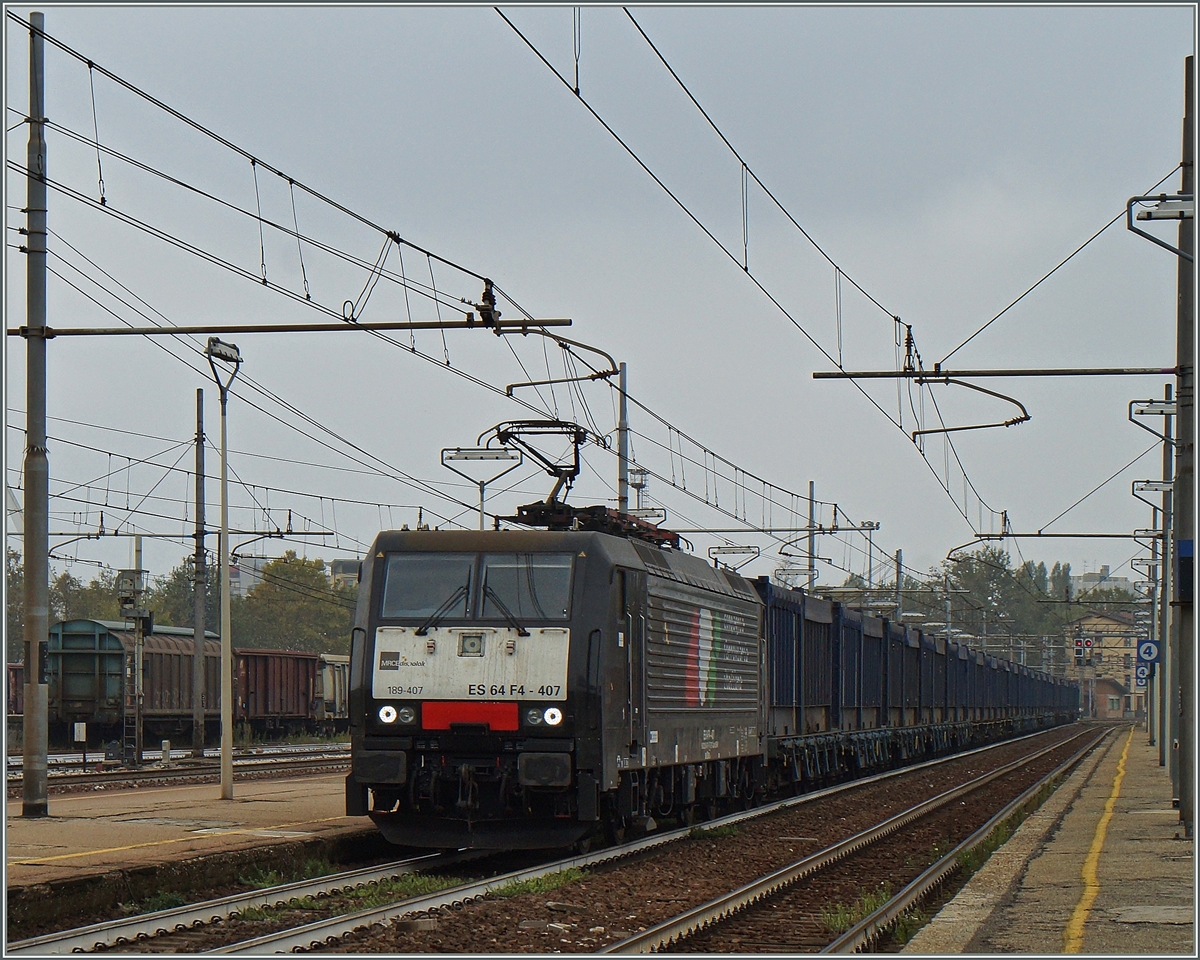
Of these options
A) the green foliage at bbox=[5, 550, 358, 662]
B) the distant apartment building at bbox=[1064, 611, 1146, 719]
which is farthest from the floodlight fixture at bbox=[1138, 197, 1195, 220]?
the distant apartment building at bbox=[1064, 611, 1146, 719]

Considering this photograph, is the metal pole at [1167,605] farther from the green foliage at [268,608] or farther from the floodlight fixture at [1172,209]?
the green foliage at [268,608]

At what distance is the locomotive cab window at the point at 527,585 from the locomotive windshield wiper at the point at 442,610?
0.65 feet

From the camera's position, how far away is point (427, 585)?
50.7 ft

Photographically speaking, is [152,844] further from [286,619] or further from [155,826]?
[286,619]

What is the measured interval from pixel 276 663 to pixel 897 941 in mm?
37835

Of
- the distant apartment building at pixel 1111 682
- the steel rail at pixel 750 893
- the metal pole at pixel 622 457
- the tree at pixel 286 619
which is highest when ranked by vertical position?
the metal pole at pixel 622 457

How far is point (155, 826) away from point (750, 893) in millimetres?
5967

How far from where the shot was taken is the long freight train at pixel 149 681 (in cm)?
3925

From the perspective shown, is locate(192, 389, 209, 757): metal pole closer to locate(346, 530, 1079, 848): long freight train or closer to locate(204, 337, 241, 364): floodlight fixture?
locate(204, 337, 241, 364): floodlight fixture

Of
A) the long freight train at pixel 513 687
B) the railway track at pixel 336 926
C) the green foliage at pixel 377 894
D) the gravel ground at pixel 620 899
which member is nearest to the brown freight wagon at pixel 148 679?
the gravel ground at pixel 620 899

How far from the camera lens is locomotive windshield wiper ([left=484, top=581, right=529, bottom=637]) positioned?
→ 1506 cm

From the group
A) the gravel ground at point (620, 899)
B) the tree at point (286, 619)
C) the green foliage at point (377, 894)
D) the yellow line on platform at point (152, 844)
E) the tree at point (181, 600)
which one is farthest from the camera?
the tree at point (286, 619)

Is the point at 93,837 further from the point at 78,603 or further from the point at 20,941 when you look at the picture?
the point at 78,603

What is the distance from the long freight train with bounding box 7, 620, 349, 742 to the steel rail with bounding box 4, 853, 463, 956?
24024 mm
